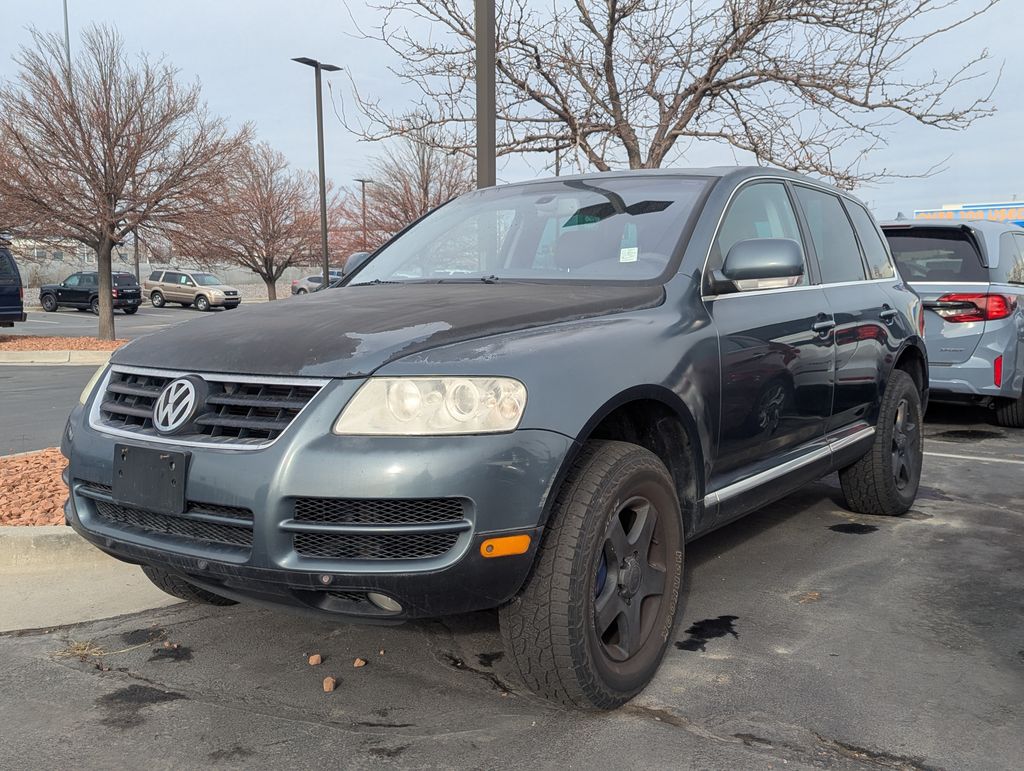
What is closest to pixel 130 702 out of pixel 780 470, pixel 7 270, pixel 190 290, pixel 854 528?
pixel 780 470

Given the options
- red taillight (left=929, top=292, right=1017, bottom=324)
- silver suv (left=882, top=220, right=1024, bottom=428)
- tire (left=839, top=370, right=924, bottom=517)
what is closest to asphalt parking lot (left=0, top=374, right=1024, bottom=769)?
tire (left=839, top=370, right=924, bottom=517)

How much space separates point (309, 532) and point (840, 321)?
284 centimetres

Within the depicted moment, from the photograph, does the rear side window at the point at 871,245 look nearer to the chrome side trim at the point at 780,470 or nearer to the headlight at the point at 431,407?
the chrome side trim at the point at 780,470

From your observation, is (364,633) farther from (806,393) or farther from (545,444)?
(806,393)

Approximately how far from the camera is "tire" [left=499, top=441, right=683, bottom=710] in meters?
2.56

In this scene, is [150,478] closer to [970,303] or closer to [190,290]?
[970,303]

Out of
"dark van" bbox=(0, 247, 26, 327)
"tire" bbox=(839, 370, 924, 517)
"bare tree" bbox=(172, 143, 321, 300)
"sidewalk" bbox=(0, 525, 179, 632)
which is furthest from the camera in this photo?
"bare tree" bbox=(172, 143, 321, 300)

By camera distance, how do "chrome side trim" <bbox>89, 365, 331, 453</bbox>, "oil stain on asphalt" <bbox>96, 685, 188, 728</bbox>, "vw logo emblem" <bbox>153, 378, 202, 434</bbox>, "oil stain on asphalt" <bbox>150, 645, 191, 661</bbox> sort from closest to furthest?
1. "chrome side trim" <bbox>89, 365, 331, 453</bbox>
2. "vw logo emblem" <bbox>153, 378, 202, 434</bbox>
3. "oil stain on asphalt" <bbox>96, 685, 188, 728</bbox>
4. "oil stain on asphalt" <bbox>150, 645, 191, 661</bbox>

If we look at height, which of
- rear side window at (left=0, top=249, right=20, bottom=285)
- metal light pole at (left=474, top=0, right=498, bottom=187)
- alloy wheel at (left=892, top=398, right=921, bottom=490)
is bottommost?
alloy wheel at (left=892, top=398, right=921, bottom=490)

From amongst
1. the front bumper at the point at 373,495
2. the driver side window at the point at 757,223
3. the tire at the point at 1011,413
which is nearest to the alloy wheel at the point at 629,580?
the front bumper at the point at 373,495

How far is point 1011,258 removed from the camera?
7.80m

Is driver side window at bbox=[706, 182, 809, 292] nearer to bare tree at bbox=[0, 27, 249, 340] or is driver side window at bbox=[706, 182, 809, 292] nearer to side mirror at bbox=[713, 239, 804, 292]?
side mirror at bbox=[713, 239, 804, 292]

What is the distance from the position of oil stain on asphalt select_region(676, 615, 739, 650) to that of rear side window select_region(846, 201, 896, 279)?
7.31 ft

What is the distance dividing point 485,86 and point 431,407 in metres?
4.91
